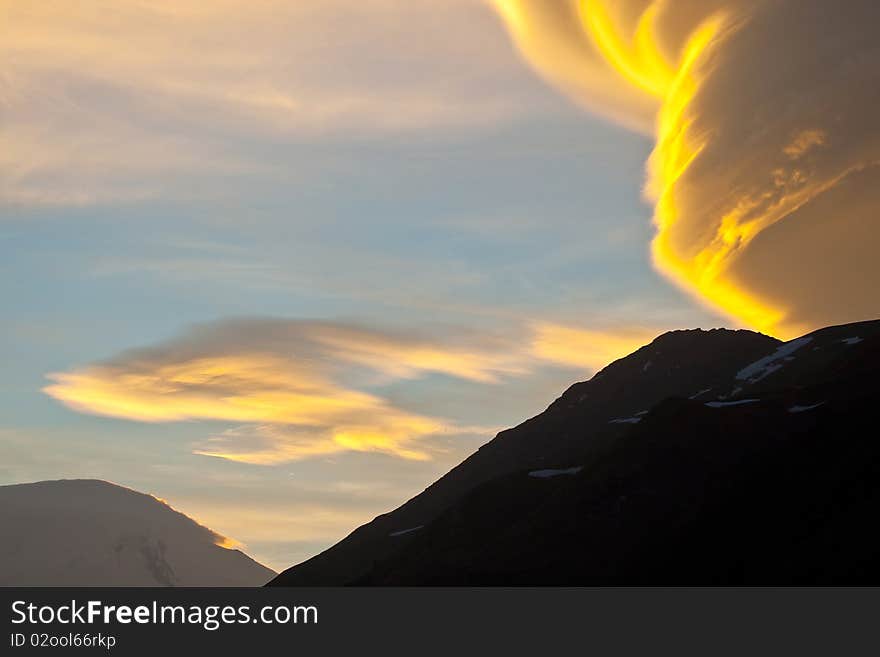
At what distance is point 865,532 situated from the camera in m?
197
